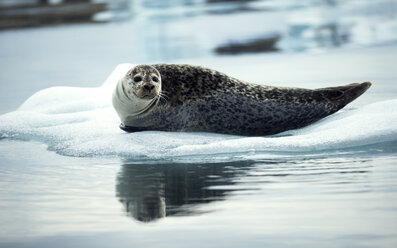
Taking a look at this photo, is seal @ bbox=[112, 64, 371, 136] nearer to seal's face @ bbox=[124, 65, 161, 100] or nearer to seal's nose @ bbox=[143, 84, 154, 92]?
seal's face @ bbox=[124, 65, 161, 100]

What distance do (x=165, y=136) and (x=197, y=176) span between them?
1.41 m

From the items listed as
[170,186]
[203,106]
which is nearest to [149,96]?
[203,106]

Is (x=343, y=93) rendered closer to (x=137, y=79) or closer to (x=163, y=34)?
(x=137, y=79)

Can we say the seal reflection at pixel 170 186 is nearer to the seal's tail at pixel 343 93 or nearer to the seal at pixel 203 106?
the seal at pixel 203 106

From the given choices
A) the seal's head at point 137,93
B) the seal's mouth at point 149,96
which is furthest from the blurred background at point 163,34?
the seal's mouth at point 149,96

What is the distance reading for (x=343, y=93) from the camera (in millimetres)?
7594

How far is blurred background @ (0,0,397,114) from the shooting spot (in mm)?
12906

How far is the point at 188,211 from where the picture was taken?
14.5 ft

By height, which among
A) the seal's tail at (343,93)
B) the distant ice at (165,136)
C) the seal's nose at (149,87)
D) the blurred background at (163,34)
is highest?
the blurred background at (163,34)

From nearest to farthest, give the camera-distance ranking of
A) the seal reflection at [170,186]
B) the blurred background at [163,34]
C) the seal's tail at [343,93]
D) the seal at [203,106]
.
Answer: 1. the seal reflection at [170,186]
2. the seal at [203,106]
3. the seal's tail at [343,93]
4. the blurred background at [163,34]

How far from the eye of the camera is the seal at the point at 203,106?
7.02m

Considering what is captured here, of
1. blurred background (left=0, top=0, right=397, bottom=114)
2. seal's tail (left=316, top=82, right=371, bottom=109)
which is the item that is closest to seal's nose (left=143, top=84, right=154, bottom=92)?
seal's tail (left=316, top=82, right=371, bottom=109)

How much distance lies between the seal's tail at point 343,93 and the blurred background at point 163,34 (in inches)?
146

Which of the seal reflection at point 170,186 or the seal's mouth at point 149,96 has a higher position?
the seal's mouth at point 149,96
